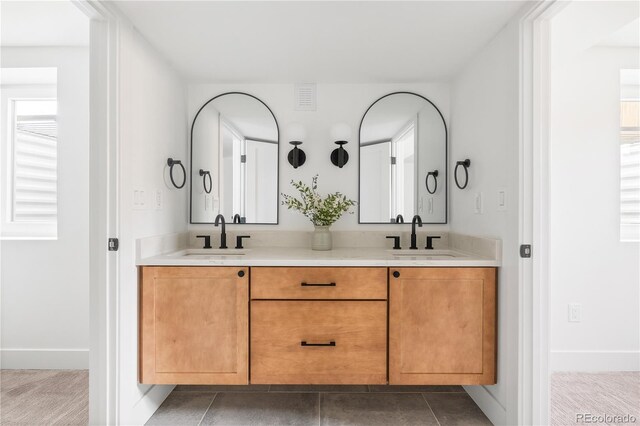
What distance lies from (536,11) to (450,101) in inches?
38.8

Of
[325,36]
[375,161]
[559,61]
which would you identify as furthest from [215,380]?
[559,61]

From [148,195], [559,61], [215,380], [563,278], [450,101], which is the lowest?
[215,380]

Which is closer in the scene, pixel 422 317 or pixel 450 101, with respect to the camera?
pixel 422 317

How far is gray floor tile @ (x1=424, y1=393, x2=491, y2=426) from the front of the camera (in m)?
1.90

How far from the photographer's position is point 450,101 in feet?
8.37

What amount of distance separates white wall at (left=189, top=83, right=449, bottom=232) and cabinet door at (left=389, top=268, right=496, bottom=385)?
2.53 ft

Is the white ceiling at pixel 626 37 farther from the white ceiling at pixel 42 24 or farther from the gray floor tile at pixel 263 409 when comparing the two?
the white ceiling at pixel 42 24

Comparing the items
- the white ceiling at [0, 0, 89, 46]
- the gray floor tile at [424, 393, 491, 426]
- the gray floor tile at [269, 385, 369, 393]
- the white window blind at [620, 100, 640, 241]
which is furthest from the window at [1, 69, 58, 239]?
the white window blind at [620, 100, 640, 241]

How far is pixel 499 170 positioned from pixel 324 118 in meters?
1.23

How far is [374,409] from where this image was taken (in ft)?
6.61

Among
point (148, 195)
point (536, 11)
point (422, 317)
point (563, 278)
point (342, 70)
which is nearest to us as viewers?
point (536, 11)

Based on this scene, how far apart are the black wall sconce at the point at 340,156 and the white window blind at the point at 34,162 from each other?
199 centimetres

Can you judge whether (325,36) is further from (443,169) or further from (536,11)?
(443,169)

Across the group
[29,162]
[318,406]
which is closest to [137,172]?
[29,162]
